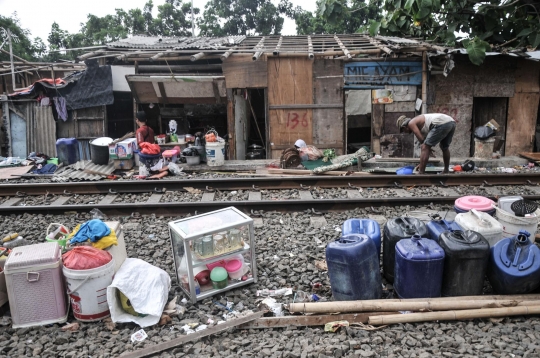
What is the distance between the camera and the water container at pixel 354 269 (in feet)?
15.9

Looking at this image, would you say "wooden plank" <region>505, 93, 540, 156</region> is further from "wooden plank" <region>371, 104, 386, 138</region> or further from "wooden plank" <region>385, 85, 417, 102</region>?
"wooden plank" <region>371, 104, 386, 138</region>

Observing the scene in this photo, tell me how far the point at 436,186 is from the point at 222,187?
180 inches

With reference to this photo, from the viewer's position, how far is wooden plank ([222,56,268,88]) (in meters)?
13.7

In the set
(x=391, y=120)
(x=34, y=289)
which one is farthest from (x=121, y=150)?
(x=391, y=120)

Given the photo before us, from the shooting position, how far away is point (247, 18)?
1334 inches

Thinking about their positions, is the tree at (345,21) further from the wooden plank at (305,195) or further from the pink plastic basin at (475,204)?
the pink plastic basin at (475,204)

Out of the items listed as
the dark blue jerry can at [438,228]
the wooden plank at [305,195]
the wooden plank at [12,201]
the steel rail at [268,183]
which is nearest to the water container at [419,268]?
the dark blue jerry can at [438,228]

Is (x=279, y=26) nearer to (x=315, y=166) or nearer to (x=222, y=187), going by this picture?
(x=315, y=166)

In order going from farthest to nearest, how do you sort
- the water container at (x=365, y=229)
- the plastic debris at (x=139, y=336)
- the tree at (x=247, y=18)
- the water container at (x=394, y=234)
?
1. the tree at (x=247, y=18)
2. the water container at (x=365, y=229)
3. the water container at (x=394, y=234)
4. the plastic debris at (x=139, y=336)

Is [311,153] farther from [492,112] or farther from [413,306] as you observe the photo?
[413,306]

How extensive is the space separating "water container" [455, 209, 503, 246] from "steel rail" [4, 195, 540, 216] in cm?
261

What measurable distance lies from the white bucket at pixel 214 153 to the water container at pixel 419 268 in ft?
24.4

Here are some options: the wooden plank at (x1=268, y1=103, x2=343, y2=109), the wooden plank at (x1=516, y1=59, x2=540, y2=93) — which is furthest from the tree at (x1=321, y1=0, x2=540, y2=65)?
the wooden plank at (x1=268, y1=103, x2=343, y2=109)

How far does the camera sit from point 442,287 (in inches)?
201
